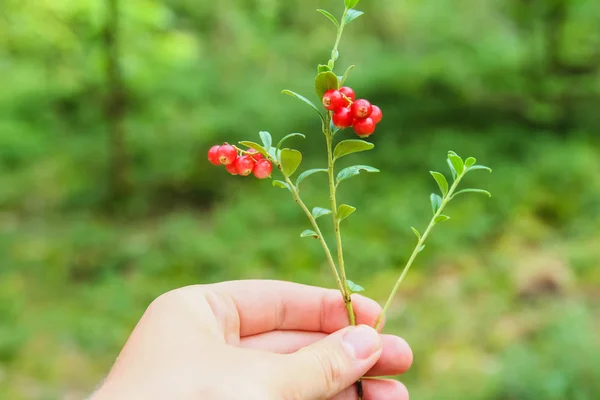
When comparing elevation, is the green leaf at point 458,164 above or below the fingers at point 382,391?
above

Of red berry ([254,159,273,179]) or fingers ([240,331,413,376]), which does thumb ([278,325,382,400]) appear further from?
red berry ([254,159,273,179])

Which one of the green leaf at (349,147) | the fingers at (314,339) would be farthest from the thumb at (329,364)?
the green leaf at (349,147)

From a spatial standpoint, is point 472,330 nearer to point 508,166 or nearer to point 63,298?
point 508,166

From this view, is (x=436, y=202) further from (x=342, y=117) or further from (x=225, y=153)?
(x=225, y=153)

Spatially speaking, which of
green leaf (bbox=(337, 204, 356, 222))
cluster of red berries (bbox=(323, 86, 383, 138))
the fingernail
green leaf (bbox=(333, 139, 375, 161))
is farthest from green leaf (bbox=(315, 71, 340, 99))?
the fingernail

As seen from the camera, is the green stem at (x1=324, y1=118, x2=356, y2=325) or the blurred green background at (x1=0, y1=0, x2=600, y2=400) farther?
the blurred green background at (x1=0, y1=0, x2=600, y2=400)

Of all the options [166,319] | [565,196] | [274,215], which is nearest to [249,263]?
[274,215]

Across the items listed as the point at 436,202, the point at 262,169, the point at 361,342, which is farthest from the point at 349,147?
the point at 361,342

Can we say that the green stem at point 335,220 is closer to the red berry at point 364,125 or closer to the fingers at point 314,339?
the red berry at point 364,125
